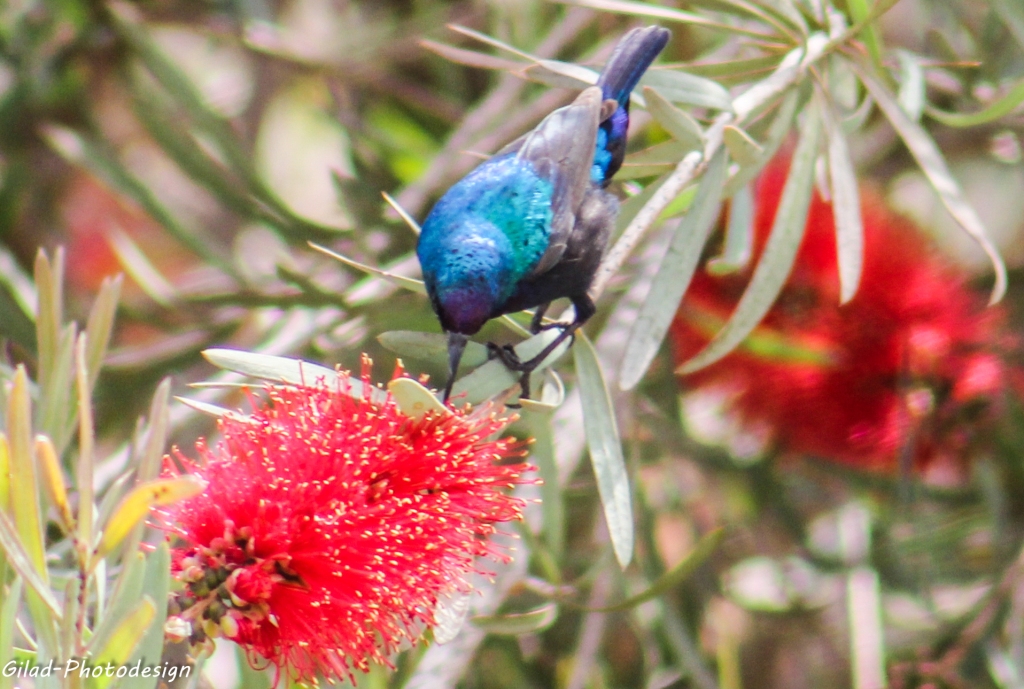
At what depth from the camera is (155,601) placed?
97cm

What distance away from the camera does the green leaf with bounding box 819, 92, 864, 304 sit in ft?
4.97

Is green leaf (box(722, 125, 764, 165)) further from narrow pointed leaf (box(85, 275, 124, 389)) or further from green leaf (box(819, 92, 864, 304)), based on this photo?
narrow pointed leaf (box(85, 275, 124, 389))

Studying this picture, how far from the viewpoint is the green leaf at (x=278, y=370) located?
121 cm

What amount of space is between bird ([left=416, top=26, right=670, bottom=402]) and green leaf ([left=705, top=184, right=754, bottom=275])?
0.73 ft

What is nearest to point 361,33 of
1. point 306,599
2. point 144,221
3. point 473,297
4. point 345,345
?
point 144,221

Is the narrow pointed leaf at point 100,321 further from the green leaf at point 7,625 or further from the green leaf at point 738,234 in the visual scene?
the green leaf at point 738,234

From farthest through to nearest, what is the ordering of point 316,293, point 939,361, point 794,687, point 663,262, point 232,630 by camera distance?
point 794,687 < point 939,361 < point 316,293 < point 663,262 < point 232,630

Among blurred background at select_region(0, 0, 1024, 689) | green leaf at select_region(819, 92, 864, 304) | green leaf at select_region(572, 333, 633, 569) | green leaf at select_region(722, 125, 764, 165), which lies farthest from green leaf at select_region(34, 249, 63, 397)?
green leaf at select_region(819, 92, 864, 304)

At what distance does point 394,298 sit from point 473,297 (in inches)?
27.2

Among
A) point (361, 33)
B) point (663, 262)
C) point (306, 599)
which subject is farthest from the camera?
point (361, 33)

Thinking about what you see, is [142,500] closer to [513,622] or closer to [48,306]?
[48,306]

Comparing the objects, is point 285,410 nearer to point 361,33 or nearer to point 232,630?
point 232,630

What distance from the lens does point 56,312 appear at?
1255 mm

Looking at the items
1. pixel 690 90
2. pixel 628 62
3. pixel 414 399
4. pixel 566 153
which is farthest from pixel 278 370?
pixel 628 62
